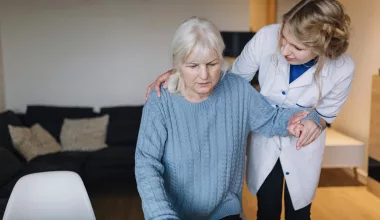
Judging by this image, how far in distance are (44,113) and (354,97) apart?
3.32 m

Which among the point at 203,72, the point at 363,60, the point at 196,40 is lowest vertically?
the point at 363,60

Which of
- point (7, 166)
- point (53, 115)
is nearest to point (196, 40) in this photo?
point (7, 166)

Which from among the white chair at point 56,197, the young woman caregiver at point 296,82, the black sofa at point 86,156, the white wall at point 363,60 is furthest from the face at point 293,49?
the white wall at point 363,60

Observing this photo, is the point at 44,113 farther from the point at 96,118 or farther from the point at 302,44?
the point at 302,44

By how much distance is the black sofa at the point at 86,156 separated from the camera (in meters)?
3.62

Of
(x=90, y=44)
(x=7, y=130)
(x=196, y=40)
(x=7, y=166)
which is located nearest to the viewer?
(x=196, y=40)

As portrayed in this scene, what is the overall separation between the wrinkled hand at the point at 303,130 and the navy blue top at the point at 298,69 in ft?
0.86

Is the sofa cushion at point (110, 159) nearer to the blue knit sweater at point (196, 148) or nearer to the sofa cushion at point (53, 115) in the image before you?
the sofa cushion at point (53, 115)

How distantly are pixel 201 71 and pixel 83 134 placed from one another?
10.2ft

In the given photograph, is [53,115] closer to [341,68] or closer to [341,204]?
[341,204]

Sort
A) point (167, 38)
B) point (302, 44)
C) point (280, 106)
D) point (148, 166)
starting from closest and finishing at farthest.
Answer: point (148, 166), point (302, 44), point (280, 106), point (167, 38)

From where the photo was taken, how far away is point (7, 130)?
3984mm

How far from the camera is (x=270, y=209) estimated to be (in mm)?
2018

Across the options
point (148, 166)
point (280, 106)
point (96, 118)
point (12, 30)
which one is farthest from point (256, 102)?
point (12, 30)
